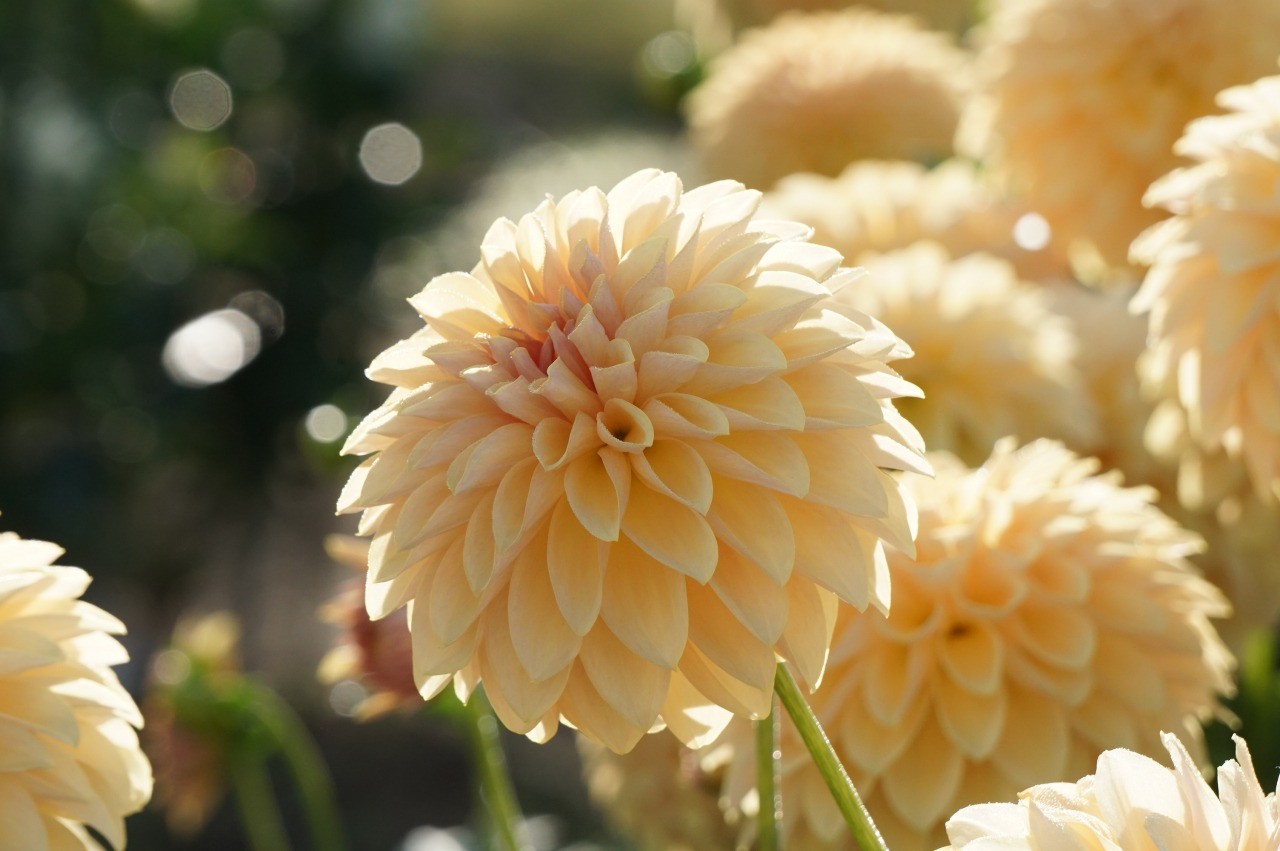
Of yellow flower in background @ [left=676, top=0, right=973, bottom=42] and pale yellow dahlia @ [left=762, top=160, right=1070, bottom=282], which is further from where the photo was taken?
yellow flower in background @ [left=676, top=0, right=973, bottom=42]

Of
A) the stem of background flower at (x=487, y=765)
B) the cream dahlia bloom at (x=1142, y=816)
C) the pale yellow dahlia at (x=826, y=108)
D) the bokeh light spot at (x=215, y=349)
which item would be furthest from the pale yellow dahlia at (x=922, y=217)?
the bokeh light spot at (x=215, y=349)

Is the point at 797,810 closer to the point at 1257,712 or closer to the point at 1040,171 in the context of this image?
the point at 1257,712

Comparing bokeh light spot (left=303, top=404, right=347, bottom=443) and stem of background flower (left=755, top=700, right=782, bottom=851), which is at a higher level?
bokeh light spot (left=303, top=404, right=347, bottom=443)

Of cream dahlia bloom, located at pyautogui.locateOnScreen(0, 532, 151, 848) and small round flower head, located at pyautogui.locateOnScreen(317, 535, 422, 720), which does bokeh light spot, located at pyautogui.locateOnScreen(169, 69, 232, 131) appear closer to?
small round flower head, located at pyautogui.locateOnScreen(317, 535, 422, 720)

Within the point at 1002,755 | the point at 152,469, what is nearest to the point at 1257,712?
the point at 1002,755

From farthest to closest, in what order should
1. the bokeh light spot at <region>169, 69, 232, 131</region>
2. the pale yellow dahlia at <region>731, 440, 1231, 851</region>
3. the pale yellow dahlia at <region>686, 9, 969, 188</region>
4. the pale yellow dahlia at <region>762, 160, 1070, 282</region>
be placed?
the bokeh light spot at <region>169, 69, 232, 131</region> → the pale yellow dahlia at <region>686, 9, 969, 188</region> → the pale yellow dahlia at <region>762, 160, 1070, 282</region> → the pale yellow dahlia at <region>731, 440, 1231, 851</region>

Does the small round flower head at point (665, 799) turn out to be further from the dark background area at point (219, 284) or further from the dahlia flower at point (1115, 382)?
the dark background area at point (219, 284)

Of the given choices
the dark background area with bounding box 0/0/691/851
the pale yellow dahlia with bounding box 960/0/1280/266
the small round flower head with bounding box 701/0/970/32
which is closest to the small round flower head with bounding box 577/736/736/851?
the pale yellow dahlia with bounding box 960/0/1280/266
